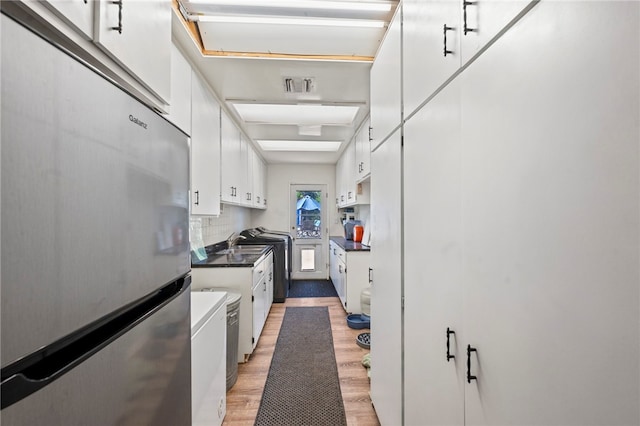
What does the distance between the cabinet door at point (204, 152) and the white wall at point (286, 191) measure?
314 centimetres

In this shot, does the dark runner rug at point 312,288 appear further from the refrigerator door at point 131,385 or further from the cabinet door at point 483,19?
the cabinet door at point 483,19

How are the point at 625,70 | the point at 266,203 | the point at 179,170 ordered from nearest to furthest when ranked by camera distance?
the point at 625,70 → the point at 179,170 → the point at 266,203

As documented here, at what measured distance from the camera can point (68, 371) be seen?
477 millimetres

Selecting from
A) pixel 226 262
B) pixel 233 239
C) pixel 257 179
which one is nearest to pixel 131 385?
pixel 226 262

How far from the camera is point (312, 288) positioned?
4879 mm

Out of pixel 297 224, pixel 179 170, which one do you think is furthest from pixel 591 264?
pixel 297 224

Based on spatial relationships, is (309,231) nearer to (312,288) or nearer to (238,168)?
(312,288)

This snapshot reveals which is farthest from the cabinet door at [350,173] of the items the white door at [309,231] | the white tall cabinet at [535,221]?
the white tall cabinet at [535,221]

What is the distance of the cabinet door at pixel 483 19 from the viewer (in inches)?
23.8

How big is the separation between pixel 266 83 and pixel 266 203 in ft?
11.9

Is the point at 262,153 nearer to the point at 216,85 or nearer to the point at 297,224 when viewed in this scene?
the point at 297,224

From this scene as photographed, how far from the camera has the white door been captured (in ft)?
18.4

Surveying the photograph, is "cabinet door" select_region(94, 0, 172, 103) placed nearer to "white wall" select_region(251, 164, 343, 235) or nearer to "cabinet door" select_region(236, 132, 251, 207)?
"cabinet door" select_region(236, 132, 251, 207)

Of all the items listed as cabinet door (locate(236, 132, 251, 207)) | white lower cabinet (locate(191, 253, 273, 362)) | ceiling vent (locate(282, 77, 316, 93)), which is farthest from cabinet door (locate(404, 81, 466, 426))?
cabinet door (locate(236, 132, 251, 207))
